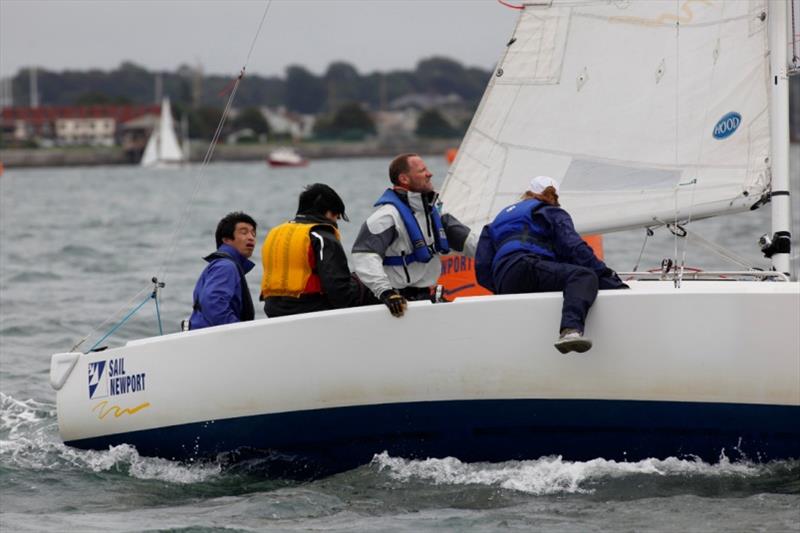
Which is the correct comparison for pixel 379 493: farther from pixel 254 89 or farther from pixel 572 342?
pixel 254 89

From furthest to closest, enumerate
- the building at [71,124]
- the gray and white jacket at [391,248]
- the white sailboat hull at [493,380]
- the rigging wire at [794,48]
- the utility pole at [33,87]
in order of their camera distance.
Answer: the utility pole at [33,87], the building at [71,124], the rigging wire at [794,48], the gray and white jacket at [391,248], the white sailboat hull at [493,380]

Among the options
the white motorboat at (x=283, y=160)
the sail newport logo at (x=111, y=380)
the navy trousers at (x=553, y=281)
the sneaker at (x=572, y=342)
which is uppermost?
the white motorboat at (x=283, y=160)

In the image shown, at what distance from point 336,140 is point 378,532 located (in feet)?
341

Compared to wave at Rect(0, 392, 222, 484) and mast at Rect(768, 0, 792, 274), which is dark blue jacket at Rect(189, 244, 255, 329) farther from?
mast at Rect(768, 0, 792, 274)

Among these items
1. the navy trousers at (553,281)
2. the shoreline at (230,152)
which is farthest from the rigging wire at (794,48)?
the shoreline at (230,152)

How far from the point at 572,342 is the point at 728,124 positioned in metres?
1.72

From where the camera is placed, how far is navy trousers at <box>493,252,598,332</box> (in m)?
5.17

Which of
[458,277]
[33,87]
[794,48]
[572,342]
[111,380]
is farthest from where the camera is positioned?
[33,87]

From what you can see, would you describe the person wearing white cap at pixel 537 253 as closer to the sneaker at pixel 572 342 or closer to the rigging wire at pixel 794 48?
the sneaker at pixel 572 342

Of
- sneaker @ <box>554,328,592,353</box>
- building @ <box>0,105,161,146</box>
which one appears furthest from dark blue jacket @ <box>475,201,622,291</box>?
building @ <box>0,105,161,146</box>

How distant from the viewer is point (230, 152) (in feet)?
306

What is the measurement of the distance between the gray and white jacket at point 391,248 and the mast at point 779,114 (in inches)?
55.4

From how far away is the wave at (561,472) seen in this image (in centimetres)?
538

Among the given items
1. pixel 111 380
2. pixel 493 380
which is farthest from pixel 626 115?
pixel 111 380
